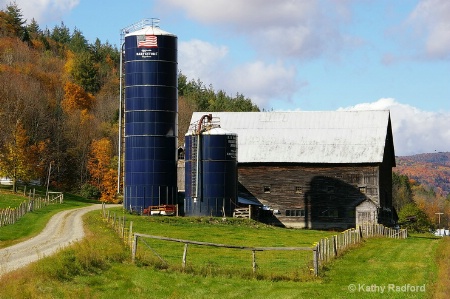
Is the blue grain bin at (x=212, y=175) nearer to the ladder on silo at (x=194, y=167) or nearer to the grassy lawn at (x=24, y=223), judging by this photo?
the ladder on silo at (x=194, y=167)

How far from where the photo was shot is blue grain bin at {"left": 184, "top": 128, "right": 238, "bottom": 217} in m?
60.8

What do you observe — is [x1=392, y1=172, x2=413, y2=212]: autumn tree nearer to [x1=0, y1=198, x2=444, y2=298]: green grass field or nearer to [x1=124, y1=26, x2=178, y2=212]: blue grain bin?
[x1=124, y1=26, x2=178, y2=212]: blue grain bin

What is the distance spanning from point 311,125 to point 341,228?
1000cm

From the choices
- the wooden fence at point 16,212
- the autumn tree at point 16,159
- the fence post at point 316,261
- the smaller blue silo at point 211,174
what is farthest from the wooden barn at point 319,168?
the fence post at point 316,261

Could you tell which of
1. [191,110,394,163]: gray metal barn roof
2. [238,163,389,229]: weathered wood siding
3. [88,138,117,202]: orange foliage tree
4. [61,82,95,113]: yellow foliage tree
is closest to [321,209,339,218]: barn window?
[238,163,389,229]: weathered wood siding

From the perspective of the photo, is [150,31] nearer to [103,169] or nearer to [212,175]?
[212,175]

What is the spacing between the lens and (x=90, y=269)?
2625 cm

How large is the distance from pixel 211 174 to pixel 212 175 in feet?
0.35

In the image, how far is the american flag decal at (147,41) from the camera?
63250mm

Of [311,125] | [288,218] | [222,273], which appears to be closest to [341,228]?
[288,218]

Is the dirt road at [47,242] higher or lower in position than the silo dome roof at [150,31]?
lower

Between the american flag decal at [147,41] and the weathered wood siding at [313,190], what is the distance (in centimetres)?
1379

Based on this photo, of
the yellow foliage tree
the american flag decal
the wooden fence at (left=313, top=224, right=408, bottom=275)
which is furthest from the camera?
the yellow foliage tree

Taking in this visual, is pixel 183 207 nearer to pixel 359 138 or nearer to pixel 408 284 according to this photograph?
pixel 359 138
